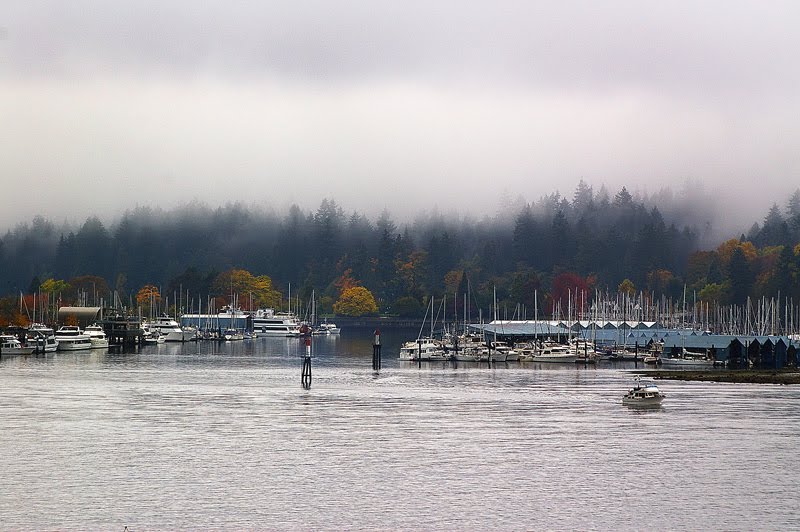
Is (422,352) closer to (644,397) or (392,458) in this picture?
(644,397)

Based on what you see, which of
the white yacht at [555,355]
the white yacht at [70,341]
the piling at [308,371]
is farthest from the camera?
the white yacht at [70,341]

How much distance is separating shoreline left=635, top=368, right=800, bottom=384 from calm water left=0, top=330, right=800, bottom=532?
1151 cm

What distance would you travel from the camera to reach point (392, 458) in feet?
220

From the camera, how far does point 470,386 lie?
117m

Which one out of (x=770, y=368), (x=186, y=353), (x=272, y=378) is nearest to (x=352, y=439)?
(x=272, y=378)

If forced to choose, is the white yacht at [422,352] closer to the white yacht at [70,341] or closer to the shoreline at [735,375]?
the shoreline at [735,375]

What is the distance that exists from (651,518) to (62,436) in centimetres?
3632

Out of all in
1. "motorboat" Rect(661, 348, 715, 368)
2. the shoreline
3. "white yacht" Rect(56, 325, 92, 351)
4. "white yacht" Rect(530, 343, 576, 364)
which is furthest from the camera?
"white yacht" Rect(56, 325, 92, 351)

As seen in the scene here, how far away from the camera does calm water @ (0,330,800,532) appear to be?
53.2 m

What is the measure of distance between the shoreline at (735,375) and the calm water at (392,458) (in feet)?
37.8

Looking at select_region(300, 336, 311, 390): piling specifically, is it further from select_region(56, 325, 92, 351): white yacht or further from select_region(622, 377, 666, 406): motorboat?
select_region(56, 325, 92, 351): white yacht

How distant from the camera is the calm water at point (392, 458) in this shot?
53250 mm

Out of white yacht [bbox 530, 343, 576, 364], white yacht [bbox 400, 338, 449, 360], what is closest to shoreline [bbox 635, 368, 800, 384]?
white yacht [bbox 530, 343, 576, 364]

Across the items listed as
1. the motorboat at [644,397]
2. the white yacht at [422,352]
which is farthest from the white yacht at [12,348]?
the motorboat at [644,397]
